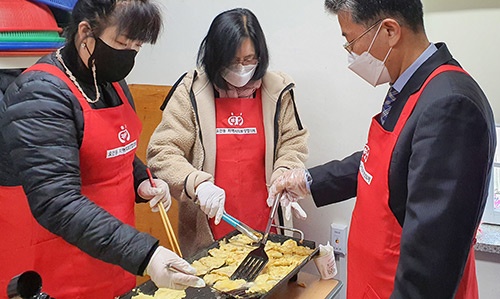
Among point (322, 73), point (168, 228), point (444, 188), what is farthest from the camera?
point (322, 73)

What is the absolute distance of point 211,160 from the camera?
71.6 inches

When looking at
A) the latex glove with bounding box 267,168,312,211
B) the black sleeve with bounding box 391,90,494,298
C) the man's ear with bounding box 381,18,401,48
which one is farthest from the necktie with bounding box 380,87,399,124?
the latex glove with bounding box 267,168,312,211

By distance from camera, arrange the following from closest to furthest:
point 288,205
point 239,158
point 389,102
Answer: point 389,102 < point 288,205 < point 239,158

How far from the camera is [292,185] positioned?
62.0 inches

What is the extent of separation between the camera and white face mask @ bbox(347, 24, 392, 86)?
1.12m

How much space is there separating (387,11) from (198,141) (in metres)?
0.97

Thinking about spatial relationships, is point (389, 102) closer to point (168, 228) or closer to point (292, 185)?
point (292, 185)

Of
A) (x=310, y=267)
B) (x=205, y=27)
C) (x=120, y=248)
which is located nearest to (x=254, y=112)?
(x=205, y=27)

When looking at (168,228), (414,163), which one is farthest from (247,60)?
(414,163)

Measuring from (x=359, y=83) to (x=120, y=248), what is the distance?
1.34m

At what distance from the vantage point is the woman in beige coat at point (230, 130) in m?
1.76

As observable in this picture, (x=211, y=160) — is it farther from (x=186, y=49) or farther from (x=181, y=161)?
(x=186, y=49)

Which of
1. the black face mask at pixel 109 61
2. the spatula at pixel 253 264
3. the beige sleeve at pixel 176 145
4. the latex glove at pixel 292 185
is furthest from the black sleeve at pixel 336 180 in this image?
the black face mask at pixel 109 61

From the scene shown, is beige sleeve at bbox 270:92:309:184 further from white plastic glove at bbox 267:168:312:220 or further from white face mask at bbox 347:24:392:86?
white face mask at bbox 347:24:392:86
